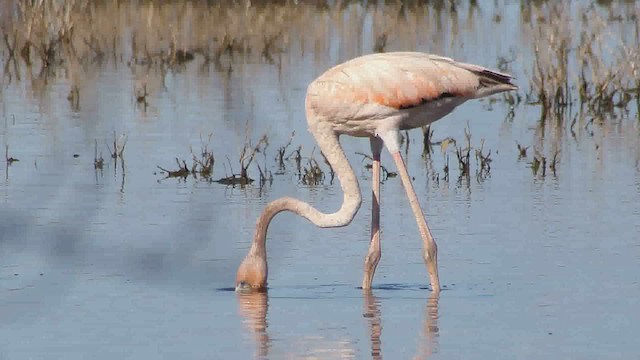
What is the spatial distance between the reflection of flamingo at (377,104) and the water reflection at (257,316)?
284 mm

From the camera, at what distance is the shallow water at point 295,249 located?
251 cm

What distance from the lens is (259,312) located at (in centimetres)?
662

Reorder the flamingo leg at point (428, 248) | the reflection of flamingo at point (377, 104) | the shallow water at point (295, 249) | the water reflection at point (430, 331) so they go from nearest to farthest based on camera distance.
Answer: the shallow water at point (295, 249)
the water reflection at point (430, 331)
the flamingo leg at point (428, 248)
the reflection of flamingo at point (377, 104)

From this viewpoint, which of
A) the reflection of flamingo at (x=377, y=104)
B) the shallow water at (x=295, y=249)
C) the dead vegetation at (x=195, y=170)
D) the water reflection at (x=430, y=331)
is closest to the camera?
the shallow water at (x=295, y=249)

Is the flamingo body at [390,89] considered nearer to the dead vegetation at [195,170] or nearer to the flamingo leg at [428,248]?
the flamingo leg at [428,248]

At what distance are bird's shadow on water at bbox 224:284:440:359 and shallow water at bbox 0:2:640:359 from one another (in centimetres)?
1

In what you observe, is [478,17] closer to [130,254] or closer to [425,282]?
[425,282]

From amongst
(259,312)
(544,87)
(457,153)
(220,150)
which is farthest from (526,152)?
(220,150)

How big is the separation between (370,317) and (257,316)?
47cm

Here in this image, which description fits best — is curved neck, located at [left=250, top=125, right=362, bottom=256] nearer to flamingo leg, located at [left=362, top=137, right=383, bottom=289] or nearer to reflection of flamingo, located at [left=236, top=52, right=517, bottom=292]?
reflection of flamingo, located at [left=236, top=52, right=517, bottom=292]

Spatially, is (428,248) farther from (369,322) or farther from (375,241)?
(369,322)

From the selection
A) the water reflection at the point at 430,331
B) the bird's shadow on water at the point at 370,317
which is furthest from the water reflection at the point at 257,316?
the water reflection at the point at 430,331

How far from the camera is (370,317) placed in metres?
6.52

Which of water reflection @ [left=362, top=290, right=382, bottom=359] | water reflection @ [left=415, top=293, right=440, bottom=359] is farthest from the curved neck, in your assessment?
water reflection @ [left=415, top=293, right=440, bottom=359]
